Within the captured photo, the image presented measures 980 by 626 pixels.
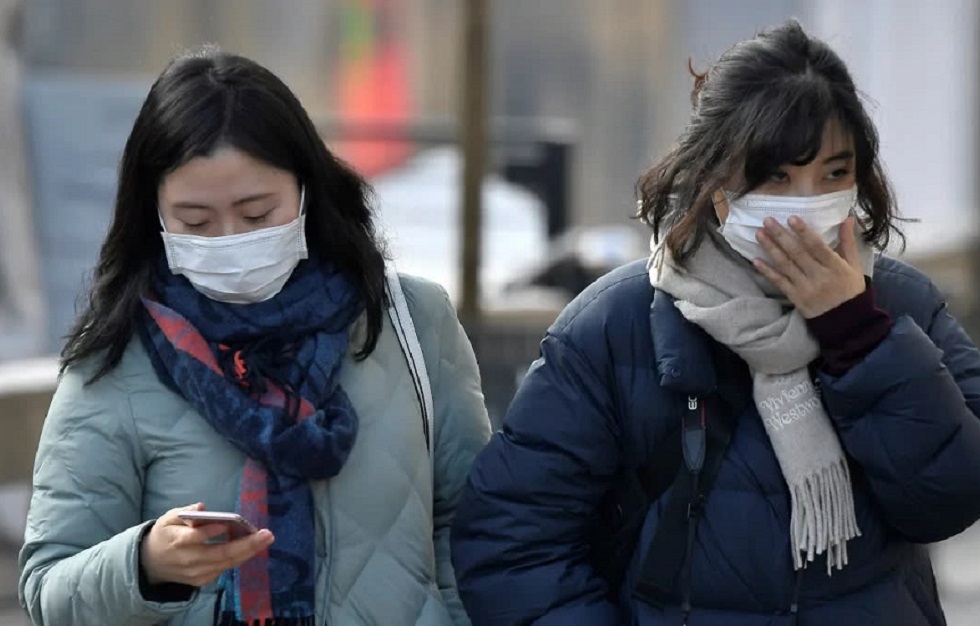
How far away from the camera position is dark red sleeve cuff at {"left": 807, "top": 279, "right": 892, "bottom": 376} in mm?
2592

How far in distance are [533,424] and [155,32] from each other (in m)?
7.91

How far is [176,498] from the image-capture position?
2680 millimetres

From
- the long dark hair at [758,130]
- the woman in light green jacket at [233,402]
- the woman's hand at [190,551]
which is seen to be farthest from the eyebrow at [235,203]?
the long dark hair at [758,130]

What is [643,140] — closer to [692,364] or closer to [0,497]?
[0,497]

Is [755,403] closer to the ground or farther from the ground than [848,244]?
closer to the ground

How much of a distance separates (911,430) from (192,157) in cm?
112

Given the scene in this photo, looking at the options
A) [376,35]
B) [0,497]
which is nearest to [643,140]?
[376,35]

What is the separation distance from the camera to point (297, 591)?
2.68m

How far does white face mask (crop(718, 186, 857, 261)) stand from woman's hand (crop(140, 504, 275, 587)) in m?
0.80

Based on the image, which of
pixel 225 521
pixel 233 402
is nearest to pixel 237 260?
pixel 233 402

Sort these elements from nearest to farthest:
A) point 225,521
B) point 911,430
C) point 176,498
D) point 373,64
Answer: point 225,521, point 911,430, point 176,498, point 373,64

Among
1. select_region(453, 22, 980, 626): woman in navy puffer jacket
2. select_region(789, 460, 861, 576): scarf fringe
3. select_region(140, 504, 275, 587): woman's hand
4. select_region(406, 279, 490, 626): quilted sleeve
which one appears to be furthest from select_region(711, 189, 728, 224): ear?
select_region(140, 504, 275, 587): woman's hand

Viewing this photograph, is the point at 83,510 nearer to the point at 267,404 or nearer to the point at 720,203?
→ the point at 267,404

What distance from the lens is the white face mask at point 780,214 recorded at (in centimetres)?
259
